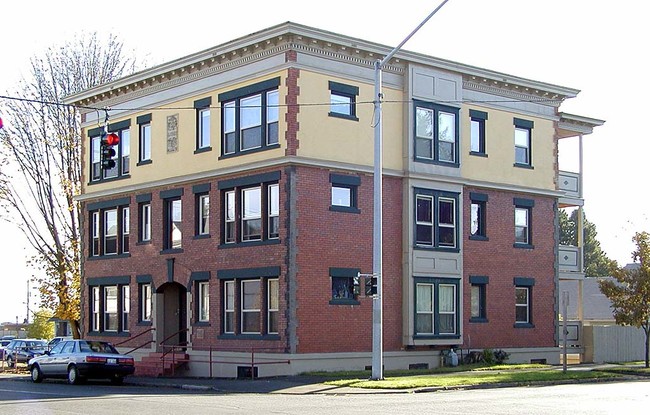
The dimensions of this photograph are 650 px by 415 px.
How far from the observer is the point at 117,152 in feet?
133

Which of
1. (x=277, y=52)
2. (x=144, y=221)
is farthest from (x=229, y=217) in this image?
(x=277, y=52)

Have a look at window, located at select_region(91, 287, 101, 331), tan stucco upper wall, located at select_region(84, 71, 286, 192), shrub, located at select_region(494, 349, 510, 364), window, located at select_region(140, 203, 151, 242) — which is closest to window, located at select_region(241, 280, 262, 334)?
tan stucco upper wall, located at select_region(84, 71, 286, 192)

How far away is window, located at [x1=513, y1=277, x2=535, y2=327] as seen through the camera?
3900cm

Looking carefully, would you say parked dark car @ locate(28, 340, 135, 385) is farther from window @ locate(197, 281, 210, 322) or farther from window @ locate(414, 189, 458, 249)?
window @ locate(414, 189, 458, 249)

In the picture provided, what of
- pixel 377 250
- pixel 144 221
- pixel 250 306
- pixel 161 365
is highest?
pixel 144 221

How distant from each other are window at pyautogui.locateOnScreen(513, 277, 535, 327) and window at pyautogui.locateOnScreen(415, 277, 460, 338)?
3710 mm

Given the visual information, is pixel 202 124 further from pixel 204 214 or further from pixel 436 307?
pixel 436 307

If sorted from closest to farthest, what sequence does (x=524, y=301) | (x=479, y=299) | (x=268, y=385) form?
(x=268, y=385)
(x=479, y=299)
(x=524, y=301)

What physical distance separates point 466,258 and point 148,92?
44.3 ft

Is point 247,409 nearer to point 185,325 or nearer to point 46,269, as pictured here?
point 185,325

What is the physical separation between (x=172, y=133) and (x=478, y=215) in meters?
11.7

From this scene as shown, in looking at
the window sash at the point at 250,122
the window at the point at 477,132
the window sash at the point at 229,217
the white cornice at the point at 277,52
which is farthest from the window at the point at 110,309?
the window at the point at 477,132

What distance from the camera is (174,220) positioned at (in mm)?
37656

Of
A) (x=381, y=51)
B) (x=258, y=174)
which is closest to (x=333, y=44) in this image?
(x=381, y=51)
